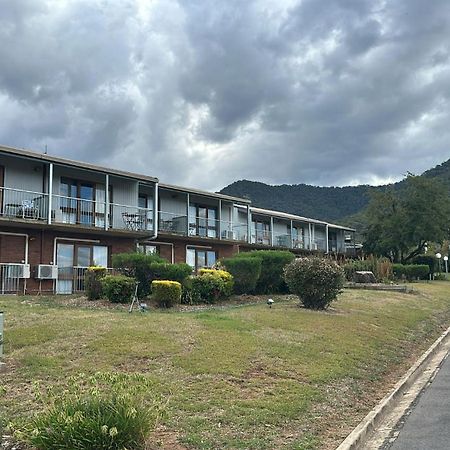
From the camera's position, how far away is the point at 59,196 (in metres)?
22.9

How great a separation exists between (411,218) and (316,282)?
32688 mm

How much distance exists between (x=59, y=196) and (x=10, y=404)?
16.9 meters

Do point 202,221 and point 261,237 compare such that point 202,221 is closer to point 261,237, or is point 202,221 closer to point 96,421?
point 261,237

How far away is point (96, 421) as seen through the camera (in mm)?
5254

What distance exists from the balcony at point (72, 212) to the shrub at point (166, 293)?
26.0 feet

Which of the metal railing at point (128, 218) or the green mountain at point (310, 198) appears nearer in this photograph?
the metal railing at point (128, 218)

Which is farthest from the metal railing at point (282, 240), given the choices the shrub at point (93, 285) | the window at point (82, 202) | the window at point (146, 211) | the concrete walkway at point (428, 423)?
the concrete walkway at point (428, 423)

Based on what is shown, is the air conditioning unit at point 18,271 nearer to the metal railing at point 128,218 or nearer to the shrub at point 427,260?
the metal railing at point 128,218

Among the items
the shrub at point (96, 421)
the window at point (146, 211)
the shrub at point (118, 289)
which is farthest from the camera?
the window at point (146, 211)

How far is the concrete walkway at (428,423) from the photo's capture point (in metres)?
6.32

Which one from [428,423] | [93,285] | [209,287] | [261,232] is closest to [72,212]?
[93,285]

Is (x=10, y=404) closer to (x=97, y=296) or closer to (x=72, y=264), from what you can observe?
(x=97, y=296)

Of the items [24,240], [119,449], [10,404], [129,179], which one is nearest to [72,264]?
[24,240]

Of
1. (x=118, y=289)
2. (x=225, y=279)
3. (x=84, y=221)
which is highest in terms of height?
(x=84, y=221)
